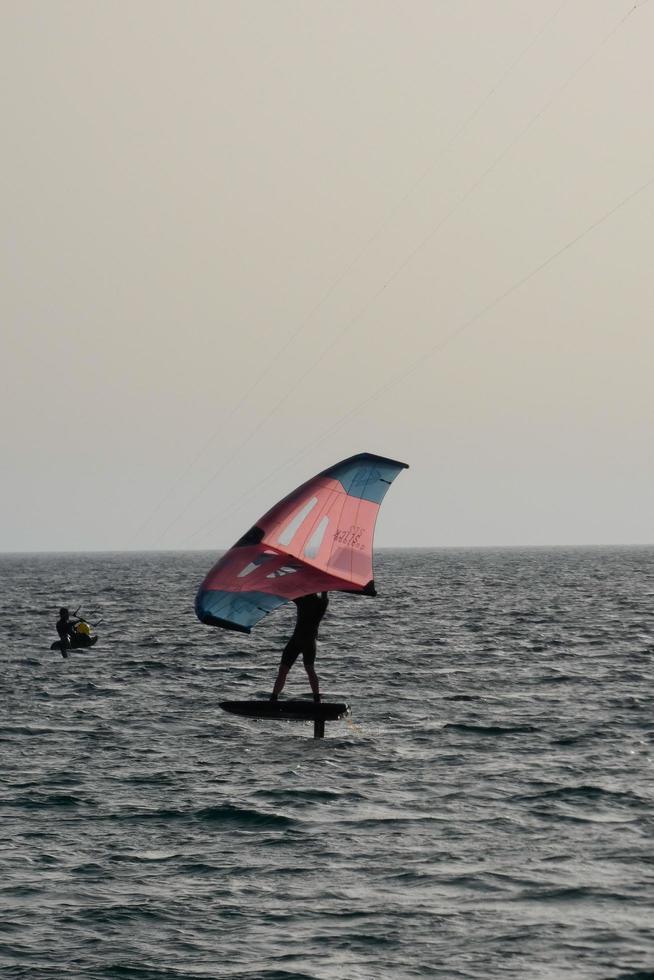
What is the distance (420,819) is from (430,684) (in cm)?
1506

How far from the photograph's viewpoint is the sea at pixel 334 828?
12.3 meters

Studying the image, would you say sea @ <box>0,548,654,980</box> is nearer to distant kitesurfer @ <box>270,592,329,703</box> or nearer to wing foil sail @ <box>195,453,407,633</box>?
distant kitesurfer @ <box>270,592,329,703</box>

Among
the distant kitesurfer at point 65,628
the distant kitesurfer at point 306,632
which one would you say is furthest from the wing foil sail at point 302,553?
the distant kitesurfer at point 65,628

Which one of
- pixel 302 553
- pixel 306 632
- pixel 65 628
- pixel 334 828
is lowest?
pixel 334 828

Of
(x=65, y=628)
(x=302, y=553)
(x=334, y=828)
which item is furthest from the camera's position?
(x=65, y=628)

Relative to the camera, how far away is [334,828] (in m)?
16.7

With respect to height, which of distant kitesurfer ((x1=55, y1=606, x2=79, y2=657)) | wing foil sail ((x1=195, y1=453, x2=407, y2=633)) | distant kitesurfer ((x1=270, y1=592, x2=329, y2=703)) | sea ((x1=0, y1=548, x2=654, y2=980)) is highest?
wing foil sail ((x1=195, y1=453, x2=407, y2=633))

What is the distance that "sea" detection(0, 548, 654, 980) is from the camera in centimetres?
1230

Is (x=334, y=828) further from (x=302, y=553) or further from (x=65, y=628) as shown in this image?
(x=65, y=628)

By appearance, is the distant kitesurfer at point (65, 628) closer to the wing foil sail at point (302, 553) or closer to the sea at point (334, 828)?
the sea at point (334, 828)

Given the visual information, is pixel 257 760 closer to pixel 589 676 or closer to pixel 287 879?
pixel 287 879

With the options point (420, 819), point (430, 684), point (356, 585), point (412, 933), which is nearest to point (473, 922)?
point (412, 933)

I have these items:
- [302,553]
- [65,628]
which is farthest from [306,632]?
[65,628]

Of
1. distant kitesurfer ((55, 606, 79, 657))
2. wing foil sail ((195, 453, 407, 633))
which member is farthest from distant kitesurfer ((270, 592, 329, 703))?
distant kitesurfer ((55, 606, 79, 657))
